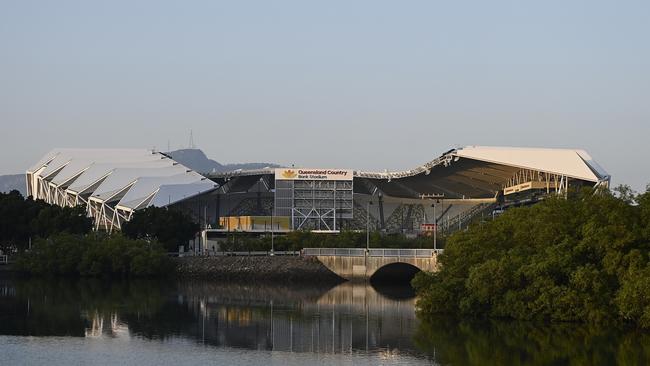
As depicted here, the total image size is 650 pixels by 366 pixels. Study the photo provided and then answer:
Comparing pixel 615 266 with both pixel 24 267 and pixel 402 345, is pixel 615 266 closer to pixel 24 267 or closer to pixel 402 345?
pixel 402 345

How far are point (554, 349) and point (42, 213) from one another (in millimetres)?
64087

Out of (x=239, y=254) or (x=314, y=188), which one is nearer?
(x=239, y=254)

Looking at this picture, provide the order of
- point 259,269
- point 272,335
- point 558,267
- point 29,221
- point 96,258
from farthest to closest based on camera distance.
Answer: point 29,221 → point 259,269 → point 96,258 → point 558,267 → point 272,335

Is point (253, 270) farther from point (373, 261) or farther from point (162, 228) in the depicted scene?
point (162, 228)

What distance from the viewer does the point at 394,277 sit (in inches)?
3846

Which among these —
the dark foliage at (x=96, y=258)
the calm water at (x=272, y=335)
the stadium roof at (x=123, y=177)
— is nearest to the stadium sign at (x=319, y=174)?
the stadium roof at (x=123, y=177)

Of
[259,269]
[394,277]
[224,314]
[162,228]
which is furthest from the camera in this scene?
[162,228]

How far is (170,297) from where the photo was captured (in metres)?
77.2

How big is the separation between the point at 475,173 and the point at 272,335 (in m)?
75.9

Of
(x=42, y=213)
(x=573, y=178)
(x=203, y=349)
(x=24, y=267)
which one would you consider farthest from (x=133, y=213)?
(x=203, y=349)

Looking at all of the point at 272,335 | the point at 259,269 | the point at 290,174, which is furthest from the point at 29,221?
the point at 272,335

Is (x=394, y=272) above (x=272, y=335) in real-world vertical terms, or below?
above

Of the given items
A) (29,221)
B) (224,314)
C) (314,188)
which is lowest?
(224,314)

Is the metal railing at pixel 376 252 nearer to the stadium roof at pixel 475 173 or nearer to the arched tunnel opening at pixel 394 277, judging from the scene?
the arched tunnel opening at pixel 394 277
